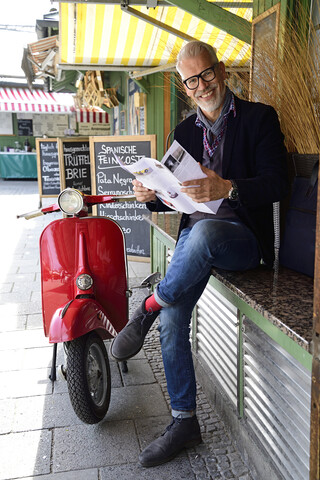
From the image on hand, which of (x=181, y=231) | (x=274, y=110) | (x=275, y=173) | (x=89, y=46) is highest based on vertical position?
(x=89, y=46)

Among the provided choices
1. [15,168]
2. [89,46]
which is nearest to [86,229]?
[89,46]

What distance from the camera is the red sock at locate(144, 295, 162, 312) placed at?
7.12 ft

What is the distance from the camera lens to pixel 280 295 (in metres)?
1.78

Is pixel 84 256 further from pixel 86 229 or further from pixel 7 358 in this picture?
pixel 7 358

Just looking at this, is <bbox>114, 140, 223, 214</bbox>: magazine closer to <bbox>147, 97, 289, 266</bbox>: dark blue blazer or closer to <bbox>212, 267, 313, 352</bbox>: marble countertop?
<bbox>147, 97, 289, 266</bbox>: dark blue blazer

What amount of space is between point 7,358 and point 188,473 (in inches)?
62.4

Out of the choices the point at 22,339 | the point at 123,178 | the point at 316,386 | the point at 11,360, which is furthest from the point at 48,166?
the point at 316,386

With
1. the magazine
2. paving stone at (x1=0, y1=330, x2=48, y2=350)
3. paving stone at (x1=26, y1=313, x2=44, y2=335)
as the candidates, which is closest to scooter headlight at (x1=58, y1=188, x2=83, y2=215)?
the magazine

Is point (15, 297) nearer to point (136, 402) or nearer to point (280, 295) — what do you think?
point (136, 402)

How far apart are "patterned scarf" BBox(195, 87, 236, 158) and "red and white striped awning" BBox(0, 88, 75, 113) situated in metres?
15.6

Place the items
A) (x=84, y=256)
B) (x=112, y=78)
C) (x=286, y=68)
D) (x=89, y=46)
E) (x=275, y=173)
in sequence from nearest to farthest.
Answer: (x=275, y=173) < (x=286, y=68) < (x=84, y=256) < (x=89, y=46) < (x=112, y=78)

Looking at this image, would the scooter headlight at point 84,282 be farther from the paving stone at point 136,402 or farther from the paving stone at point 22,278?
the paving stone at point 22,278

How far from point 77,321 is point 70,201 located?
64 centimetres

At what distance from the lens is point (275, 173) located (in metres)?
1.98
